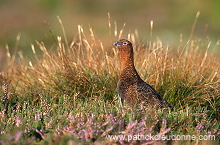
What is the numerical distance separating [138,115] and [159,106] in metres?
0.58

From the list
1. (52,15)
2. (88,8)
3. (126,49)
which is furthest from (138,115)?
(88,8)

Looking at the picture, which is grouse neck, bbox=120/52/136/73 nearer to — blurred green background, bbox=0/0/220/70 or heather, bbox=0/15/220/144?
heather, bbox=0/15/220/144

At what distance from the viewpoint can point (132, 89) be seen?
4.30 meters

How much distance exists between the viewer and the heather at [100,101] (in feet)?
10.7

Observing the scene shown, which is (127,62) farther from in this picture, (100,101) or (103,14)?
(103,14)

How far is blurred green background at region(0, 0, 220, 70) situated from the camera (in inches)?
763

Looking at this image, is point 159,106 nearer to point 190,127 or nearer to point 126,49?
point 190,127

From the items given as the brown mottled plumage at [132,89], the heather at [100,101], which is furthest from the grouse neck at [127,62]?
the heather at [100,101]

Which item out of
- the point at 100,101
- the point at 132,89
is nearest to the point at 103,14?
the point at 132,89

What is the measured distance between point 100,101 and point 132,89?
0.46m

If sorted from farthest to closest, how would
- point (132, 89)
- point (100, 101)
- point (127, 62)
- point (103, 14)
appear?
point (103, 14)
point (127, 62)
point (132, 89)
point (100, 101)

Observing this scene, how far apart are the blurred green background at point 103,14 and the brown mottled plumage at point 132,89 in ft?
41.8

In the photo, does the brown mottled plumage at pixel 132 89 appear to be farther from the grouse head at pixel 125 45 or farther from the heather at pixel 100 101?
the heather at pixel 100 101

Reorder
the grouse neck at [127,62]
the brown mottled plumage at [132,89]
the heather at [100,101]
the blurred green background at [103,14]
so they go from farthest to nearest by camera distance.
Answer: the blurred green background at [103,14] → the grouse neck at [127,62] → the brown mottled plumage at [132,89] → the heather at [100,101]
